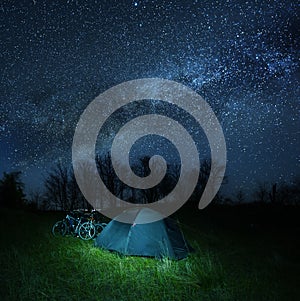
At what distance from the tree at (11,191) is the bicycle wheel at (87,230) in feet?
67.3

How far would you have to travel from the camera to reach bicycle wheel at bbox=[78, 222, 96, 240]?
14.3m

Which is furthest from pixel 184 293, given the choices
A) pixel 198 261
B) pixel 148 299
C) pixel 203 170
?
pixel 203 170

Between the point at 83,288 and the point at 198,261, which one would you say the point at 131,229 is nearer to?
the point at 198,261

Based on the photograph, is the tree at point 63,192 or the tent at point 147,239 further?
the tree at point 63,192

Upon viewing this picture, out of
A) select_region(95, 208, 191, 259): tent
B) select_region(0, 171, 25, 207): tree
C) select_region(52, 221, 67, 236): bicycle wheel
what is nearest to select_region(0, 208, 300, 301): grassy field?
select_region(95, 208, 191, 259): tent

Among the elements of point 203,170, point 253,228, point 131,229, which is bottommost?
point 253,228

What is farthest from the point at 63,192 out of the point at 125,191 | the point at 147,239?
the point at 147,239

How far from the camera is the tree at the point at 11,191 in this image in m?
32.2

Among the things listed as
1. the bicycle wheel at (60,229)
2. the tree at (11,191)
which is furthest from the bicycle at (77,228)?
the tree at (11,191)

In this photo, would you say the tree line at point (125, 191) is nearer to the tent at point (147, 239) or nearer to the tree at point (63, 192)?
the tree at point (63, 192)

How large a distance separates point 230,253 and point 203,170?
1358 inches

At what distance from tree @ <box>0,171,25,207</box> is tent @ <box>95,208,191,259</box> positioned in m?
24.5

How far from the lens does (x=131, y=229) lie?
10.7 meters

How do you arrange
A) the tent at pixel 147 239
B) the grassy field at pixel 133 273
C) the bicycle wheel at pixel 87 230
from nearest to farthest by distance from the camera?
Result: the grassy field at pixel 133 273 → the tent at pixel 147 239 → the bicycle wheel at pixel 87 230
